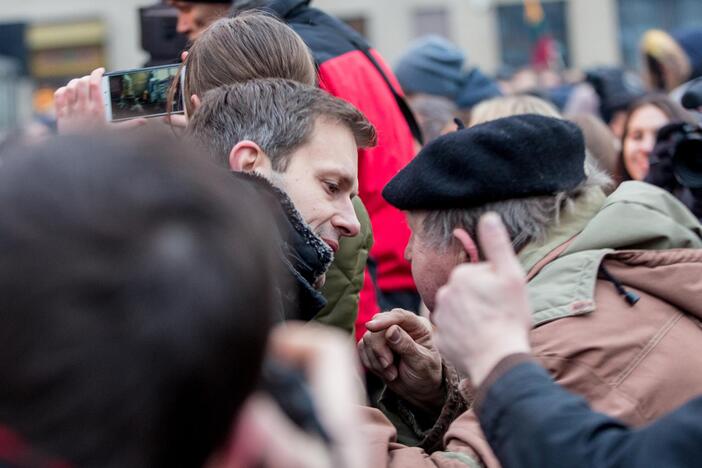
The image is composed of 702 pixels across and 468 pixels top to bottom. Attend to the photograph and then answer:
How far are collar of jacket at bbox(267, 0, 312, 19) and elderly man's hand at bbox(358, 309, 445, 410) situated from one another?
51.8 inches

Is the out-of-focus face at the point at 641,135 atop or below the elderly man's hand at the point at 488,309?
below

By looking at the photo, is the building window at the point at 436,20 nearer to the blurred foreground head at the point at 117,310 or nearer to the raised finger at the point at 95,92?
the raised finger at the point at 95,92

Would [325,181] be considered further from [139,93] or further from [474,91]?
[474,91]

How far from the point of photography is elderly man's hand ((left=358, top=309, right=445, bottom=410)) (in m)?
2.47

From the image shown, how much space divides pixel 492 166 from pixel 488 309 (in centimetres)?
85

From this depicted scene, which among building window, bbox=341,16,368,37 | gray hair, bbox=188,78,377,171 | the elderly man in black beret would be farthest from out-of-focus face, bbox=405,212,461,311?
building window, bbox=341,16,368,37

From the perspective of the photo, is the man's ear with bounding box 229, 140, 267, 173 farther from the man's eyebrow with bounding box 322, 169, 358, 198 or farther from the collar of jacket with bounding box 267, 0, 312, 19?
the collar of jacket with bounding box 267, 0, 312, 19

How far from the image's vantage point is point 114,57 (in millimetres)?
22438

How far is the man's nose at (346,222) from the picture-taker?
93.0 inches

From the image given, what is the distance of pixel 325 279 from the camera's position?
2.50m

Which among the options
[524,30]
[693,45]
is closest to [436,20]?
[524,30]

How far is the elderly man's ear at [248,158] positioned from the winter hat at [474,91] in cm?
419

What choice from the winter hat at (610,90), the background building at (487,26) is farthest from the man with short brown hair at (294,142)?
the background building at (487,26)

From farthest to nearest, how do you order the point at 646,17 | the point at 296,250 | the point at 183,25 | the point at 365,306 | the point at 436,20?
the point at 436,20, the point at 646,17, the point at 183,25, the point at 365,306, the point at 296,250
